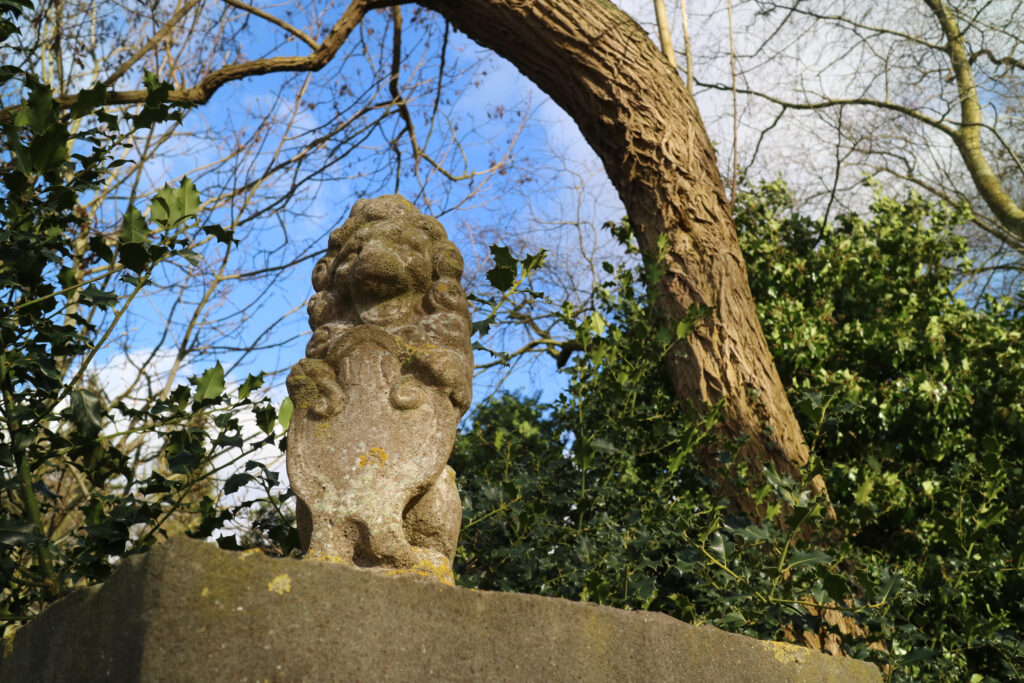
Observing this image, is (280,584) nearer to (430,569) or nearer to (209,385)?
(430,569)

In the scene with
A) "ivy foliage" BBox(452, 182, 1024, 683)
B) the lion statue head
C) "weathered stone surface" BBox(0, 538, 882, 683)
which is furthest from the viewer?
"ivy foliage" BBox(452, 182, 1024, 683)

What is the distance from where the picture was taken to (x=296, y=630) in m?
1.62

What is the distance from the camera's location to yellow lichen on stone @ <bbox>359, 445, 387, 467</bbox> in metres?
2.24

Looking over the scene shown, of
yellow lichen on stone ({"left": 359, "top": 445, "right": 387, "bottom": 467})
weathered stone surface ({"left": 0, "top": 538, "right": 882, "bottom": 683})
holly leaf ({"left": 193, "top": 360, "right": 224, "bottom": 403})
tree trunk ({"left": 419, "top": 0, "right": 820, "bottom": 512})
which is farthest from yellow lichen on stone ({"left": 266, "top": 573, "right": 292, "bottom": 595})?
tree trunk ({"left": 419, "top": 0, "right": 820, "bottom": 512})

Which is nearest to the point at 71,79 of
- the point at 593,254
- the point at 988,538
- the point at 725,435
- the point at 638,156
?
the point at 638,156

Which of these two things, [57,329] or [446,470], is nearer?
[446,470]

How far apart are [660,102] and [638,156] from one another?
37 centimetres

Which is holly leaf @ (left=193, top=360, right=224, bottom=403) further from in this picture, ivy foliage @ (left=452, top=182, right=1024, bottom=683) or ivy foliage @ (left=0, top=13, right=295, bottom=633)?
ivy foliage @ (left=452, top=182, right=1024, bottom=683)

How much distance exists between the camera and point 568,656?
6.60 ft

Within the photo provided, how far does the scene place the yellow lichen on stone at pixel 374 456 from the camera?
2242mm

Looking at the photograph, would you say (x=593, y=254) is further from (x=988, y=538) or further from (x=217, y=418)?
(x=217, y=418)

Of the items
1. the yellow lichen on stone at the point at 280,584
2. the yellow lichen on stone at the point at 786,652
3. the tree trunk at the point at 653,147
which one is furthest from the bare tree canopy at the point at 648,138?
the yellow lichen on stone at the point at 280,584

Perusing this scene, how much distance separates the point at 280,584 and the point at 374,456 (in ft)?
2.14

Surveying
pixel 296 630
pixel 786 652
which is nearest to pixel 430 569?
pixel 296 630
